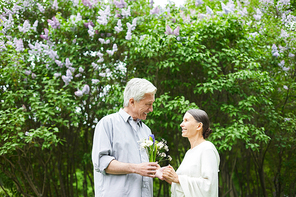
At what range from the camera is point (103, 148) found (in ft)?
6.58

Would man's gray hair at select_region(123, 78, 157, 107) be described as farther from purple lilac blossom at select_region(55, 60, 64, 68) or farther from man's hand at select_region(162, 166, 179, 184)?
purple lilac blossom at select_region(55, 60, 64, 68)

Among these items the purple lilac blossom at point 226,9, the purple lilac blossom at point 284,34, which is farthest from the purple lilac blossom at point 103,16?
the purple lilac blossom at point 284,34

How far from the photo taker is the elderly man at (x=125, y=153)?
1.96 meters

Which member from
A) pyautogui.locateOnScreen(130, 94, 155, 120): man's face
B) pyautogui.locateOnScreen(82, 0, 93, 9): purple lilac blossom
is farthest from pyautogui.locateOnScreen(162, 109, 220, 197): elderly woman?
pyautogui.locateOnScreen(82, 0, 93, 9): purple lilac blossom

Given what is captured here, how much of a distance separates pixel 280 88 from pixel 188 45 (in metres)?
2.95

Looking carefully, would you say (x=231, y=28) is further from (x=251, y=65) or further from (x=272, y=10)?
(x=272, y=10)

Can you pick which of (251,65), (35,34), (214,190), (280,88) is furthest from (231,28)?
(35,34)

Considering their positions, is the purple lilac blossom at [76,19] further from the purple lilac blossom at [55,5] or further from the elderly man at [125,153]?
the elderly man at [125,153]

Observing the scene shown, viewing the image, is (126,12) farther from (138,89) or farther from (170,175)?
(170,175)

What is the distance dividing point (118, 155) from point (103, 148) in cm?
13

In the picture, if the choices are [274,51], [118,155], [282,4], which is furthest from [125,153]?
[282,4]

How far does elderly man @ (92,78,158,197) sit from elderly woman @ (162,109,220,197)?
25cm

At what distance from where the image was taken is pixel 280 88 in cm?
679

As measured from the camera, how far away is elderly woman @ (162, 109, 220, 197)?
2125 mm
